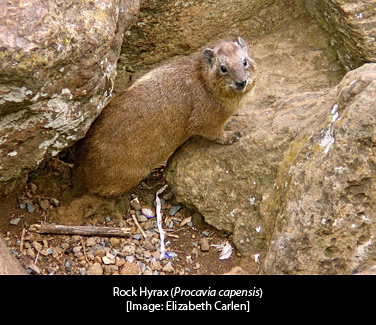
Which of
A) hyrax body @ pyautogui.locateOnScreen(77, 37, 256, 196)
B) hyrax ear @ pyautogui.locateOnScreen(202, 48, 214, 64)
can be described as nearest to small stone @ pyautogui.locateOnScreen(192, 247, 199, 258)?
hyrax body @ pyautogui.locateOnScreen(77, 37, 256, 196)

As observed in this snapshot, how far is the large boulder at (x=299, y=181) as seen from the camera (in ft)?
17.1

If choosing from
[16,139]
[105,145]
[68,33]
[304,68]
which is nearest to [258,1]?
[304,68]

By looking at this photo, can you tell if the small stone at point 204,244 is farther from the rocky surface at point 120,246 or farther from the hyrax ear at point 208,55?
the hyrax ear at point 208,55

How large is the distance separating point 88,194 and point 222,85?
2408 mm

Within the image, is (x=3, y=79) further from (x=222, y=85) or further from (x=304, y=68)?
(x=304, y=68)

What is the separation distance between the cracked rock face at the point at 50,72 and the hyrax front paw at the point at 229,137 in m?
1.78

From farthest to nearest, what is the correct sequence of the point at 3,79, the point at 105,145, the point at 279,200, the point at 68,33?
the point at 105,145 → the point at 279,200 → the point at 68,33 → the point at 3,79

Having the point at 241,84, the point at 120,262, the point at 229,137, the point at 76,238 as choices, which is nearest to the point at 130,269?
the point at 120,262

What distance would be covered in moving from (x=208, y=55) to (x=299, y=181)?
2.38 metres

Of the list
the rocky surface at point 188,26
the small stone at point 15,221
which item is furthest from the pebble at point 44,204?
the rocky surface at point 188,26

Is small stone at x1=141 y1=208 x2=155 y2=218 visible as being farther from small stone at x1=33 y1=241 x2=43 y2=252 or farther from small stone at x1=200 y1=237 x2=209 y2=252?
small stone at x1=33 y1=241 x2=43 y2=252

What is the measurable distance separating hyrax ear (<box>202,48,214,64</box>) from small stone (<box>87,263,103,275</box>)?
10.1 feet

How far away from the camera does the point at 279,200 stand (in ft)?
20.2

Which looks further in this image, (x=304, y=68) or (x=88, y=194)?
(x=304, y=68)
